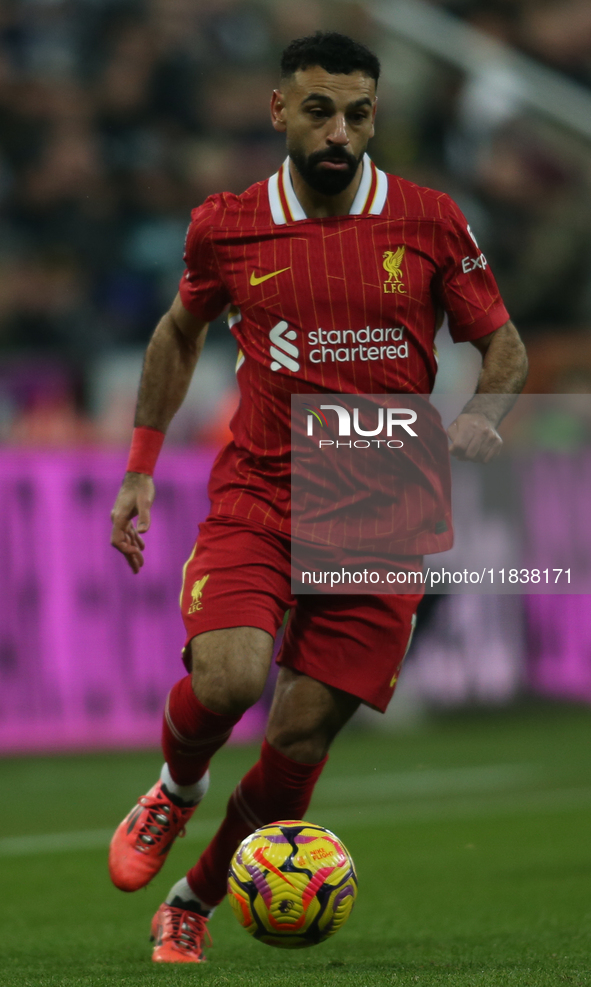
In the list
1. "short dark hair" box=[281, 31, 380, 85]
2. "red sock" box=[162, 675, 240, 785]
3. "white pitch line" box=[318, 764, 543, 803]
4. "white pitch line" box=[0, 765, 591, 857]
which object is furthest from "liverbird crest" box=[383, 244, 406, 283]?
"white pitch line" box=[318, 764, 543, 803]

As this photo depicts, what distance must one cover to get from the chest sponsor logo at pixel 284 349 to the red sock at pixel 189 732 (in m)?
0.93

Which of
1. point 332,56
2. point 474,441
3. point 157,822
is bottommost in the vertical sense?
point 157,822

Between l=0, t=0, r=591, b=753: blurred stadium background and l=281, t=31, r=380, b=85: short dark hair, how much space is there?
215 inches

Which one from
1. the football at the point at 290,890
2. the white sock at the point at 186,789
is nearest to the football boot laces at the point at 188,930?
the white sock at the point at 186,789

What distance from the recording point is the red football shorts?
424cm

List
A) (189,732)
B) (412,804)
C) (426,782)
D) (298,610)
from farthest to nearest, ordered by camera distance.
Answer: (426,782) < (412,804) < (298,610) < (189,732)

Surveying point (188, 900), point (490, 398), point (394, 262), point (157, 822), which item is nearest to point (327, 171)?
point (394, 262)

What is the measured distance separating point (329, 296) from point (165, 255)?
817 cm

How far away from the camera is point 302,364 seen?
14.1ft

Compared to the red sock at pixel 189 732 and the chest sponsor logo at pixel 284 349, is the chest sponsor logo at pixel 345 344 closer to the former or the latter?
the chest sponsor logo at pixel 284 349

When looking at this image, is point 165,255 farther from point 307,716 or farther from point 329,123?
point 307,716

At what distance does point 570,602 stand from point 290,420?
7295 mm

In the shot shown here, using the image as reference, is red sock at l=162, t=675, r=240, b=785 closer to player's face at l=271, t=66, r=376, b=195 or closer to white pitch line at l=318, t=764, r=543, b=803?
player's face at l=271, t=66, r=376, b=195

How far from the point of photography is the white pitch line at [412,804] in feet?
22.5
